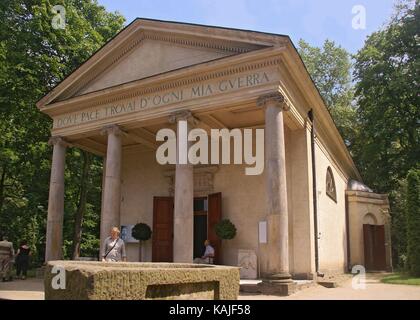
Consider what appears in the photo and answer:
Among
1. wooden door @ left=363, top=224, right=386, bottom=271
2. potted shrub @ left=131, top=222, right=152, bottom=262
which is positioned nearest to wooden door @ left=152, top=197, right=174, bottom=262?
potted shrub @ left=131, top=222, right=152, bottom=262

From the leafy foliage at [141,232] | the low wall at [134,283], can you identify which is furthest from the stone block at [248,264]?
the low wall at [134,283]

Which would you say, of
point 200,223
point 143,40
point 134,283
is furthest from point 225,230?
point 134,283

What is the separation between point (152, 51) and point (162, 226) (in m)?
7.25

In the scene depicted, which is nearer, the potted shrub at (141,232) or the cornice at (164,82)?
the cornice at (164,82)

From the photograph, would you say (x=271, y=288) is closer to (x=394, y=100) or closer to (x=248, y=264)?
(x=248, y=264)

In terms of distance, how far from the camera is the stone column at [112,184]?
50.7 ft

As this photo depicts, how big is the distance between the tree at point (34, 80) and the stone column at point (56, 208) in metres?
5.03

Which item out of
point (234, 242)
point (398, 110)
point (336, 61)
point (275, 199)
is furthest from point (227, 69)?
point (336, 61)

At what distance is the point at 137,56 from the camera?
16453 mm

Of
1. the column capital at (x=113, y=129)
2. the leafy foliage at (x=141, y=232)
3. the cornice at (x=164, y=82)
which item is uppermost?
the cornice at (x=164, y=82)

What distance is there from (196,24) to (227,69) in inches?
87.1

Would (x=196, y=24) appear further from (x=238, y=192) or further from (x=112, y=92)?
(x=238, y=192)

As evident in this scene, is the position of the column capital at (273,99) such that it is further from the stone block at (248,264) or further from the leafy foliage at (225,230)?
the stone block at (248,264)

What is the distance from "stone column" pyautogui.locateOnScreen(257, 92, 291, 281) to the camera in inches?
463
